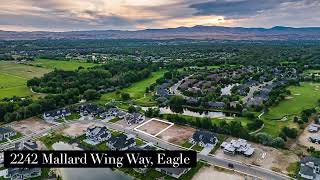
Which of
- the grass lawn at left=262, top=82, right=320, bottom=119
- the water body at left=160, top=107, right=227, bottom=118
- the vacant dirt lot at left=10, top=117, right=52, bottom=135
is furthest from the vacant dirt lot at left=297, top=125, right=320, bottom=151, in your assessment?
the vacant dirt lot at left=10, top=117, right=52, bottom=135

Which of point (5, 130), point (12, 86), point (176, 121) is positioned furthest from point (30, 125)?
point (12, 86)

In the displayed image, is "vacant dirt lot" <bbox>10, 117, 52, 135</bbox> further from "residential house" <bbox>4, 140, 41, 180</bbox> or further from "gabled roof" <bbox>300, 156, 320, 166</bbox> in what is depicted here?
"gabled roof" <bbox>300, 156, 320, 166</bbox>

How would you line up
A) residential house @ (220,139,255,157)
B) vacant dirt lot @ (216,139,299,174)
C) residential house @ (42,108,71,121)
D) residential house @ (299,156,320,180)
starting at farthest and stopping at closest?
residential house @ (42,108,71,121) → residential house @ (220,139,255,157) → vacant dirt lot @ (216,139,299,174) → residential house @ (299,156,320,180)

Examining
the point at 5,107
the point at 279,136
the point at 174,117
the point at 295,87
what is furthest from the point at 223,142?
the point at 295,87

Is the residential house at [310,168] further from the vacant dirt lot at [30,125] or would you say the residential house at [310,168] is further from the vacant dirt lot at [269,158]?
the vacant dirt lot at [30,125]

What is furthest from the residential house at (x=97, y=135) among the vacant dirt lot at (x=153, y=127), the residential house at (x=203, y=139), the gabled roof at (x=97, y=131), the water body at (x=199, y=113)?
the water body at (x=199, y=113)

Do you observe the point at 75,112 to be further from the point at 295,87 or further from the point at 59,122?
the point at 295,87
